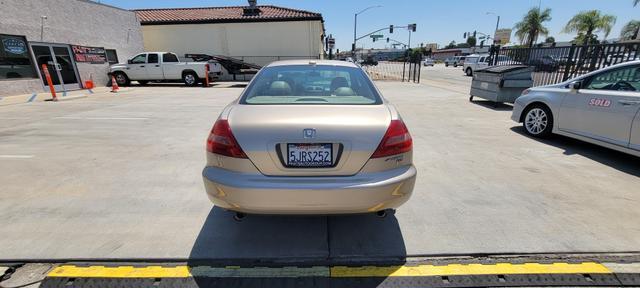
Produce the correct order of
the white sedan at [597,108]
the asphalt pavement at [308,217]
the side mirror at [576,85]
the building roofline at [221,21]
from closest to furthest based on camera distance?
the asphalt pavement at [308,217] → the white sedan at [597,108] → the side mirror at [576,85] → the building roofline at [221,21]

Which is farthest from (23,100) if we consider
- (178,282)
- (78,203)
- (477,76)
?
(477,76)

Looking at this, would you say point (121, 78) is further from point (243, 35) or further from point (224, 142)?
point (224, 142)

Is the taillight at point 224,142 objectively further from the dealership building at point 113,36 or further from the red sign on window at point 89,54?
the red sign on window at point 89,54

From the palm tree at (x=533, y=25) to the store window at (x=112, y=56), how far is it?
188 feet

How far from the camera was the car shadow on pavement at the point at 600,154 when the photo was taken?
4.39 meters

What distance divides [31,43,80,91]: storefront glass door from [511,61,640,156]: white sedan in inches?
648

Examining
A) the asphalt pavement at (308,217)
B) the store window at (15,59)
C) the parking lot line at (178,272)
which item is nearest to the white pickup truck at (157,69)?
the store window at (15,59)

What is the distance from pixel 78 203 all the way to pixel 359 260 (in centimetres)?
311

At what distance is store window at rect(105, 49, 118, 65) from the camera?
16.5m

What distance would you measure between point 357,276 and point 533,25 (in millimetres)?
63043

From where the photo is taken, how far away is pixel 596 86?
492cm

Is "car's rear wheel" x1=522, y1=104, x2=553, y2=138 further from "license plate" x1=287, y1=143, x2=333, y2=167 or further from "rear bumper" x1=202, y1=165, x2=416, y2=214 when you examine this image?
"license plate" x1=287, y1=143, x2=333, y2=167

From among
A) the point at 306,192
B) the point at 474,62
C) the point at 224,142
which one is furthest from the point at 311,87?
the point at 474,62

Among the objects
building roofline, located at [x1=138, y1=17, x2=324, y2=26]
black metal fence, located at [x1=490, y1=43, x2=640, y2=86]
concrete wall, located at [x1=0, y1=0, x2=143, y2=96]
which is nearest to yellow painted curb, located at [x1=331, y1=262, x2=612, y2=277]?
black metal fence, located at [x1=490, y1=43, x2=640, y2=86]
